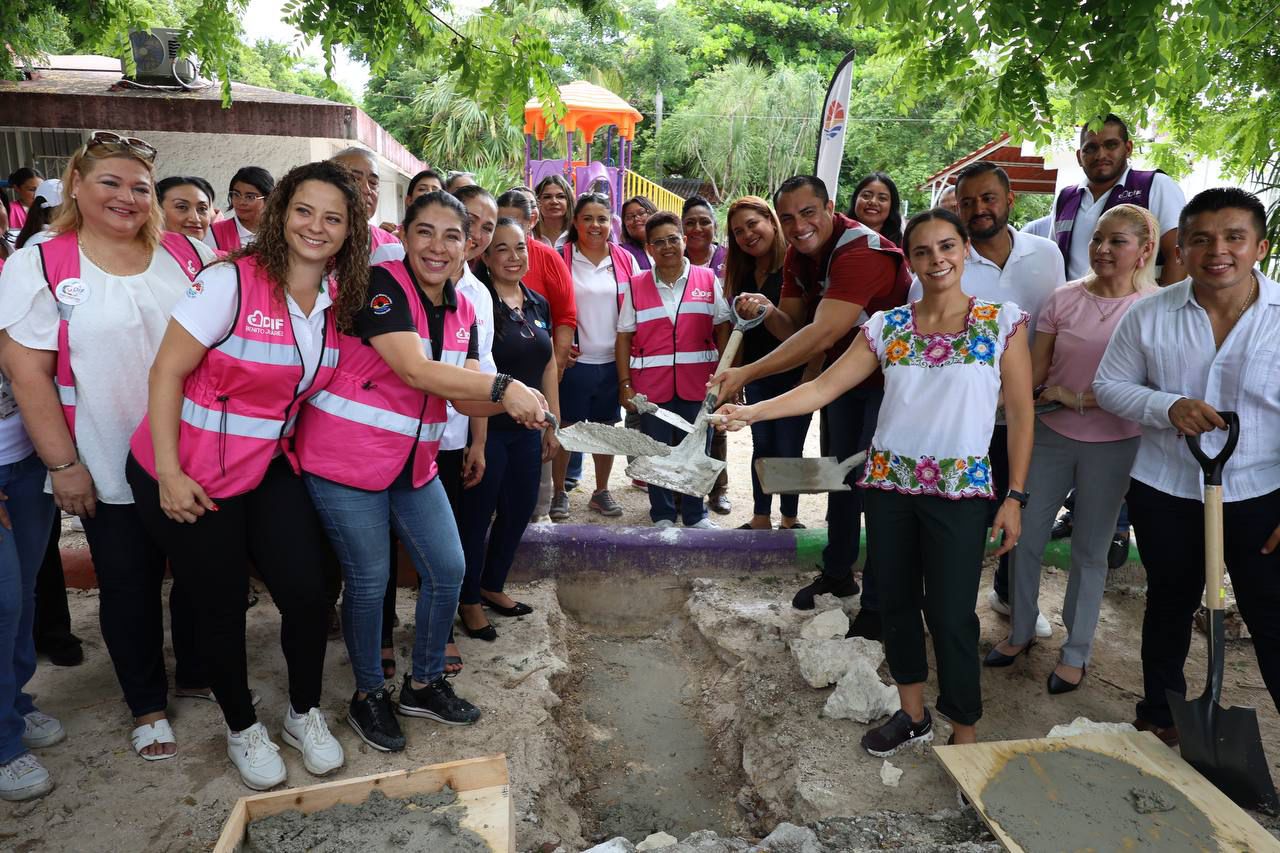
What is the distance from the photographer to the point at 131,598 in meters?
2.80

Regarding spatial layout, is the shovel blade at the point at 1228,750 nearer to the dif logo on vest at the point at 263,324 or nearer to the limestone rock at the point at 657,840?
the limestone rock at the point at 657,840

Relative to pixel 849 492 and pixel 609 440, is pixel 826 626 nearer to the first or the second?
pixel 849 492

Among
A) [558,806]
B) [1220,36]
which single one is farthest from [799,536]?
[1220,36]

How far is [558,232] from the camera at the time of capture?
18.4 feet

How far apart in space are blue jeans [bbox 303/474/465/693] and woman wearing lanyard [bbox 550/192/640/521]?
2.14 m

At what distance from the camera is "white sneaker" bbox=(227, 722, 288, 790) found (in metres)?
2.72

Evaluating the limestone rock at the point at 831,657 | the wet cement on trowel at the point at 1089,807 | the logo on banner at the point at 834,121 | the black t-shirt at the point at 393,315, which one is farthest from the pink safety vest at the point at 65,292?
the logo on banner at the point at 834,121

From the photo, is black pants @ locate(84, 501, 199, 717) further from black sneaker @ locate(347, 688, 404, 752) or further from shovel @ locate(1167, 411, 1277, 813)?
shovel @ locate(1167, 411, 1277, 813)

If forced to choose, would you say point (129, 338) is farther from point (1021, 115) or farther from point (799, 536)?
point (799, 536)

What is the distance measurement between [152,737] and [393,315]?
1739 mm

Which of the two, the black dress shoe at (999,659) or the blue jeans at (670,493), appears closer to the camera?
the black dress shoe at (999,659)

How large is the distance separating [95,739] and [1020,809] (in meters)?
3.13

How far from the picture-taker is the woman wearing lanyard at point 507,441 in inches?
142

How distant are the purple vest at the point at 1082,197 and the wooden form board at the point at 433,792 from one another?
3.37 metres
